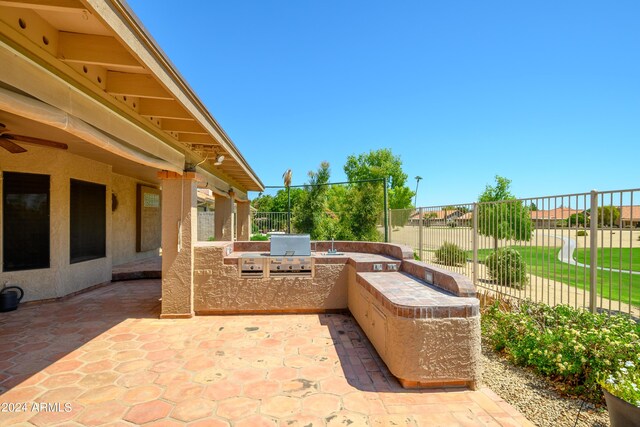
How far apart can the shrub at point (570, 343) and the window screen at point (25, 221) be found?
8494 mm

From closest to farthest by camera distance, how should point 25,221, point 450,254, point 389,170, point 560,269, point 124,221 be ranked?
point 560,269 < point 25,221 < point 450,254 < point 124,221 < point 389,170

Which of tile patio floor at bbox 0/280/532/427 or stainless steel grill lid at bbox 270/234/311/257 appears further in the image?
stainless steel grill lid at bbox 270/234/311/257

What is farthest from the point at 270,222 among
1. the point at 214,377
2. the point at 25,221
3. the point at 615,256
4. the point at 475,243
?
the point at 615,256

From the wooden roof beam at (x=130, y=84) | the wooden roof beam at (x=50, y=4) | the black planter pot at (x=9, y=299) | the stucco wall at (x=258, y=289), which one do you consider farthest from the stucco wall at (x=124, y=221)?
the wooden roof beam at (x=50, y=4)

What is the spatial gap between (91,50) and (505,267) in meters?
5.82

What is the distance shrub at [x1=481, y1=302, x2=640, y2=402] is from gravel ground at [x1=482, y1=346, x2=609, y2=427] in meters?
0.13

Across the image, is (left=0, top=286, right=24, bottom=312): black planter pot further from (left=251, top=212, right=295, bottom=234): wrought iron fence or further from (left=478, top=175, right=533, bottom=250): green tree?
(left=478, top=175, right=533, bottom=250): green tree

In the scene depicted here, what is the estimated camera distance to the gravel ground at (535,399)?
2.40 m

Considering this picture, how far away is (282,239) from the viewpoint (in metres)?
5.52

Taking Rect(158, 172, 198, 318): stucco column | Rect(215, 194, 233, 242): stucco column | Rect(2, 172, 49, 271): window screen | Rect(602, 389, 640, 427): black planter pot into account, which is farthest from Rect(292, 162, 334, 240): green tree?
Rect(602, 389, 640, 427): black planter pot

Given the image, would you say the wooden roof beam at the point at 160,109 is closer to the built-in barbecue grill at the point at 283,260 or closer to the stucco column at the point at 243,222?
the built-in barbecue grill at the point at 283,260

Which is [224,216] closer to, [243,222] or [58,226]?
[243,222]

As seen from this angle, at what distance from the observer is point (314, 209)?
40.5 ft

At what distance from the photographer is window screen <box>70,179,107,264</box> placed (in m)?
6.50
